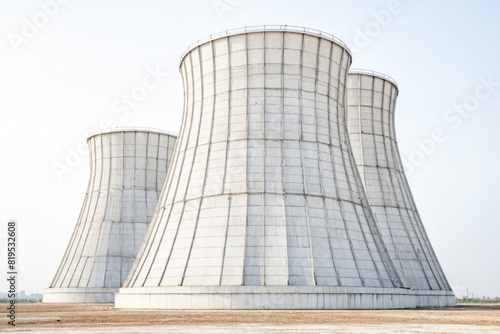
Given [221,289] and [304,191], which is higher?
[304,191]

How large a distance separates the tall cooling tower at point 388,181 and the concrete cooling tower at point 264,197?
6.97m

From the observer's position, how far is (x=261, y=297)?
2150cm

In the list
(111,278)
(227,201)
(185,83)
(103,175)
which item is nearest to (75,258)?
(111,278)

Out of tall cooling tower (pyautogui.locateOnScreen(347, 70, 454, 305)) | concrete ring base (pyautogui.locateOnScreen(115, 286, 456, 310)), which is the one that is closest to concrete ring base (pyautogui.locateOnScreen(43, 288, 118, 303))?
concrete ring base (pyautogui.locateOnScreen(115, 286, 456, 310))

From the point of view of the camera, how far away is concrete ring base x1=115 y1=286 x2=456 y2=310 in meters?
21.5

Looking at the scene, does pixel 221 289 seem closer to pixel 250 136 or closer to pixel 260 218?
pixel 260 218

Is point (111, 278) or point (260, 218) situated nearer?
point (260, 218)

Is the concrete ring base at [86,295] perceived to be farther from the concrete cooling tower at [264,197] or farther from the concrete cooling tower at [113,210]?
the concrete cooling tower at [264,197]

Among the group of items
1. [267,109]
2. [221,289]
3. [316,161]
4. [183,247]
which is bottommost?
[221,289]

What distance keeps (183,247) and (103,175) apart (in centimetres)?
2044

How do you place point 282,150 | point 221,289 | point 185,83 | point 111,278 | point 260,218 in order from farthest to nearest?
point 111,278, point 185,83, point 282,150, point 260,218, point 221,289

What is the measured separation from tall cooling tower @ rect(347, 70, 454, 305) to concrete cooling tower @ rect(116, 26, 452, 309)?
6967 millimetres

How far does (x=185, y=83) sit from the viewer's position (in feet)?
95.0

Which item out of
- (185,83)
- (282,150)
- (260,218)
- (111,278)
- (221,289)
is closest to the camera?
(221,289)
